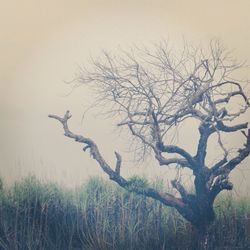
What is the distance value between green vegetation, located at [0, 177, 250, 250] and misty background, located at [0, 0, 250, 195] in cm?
17

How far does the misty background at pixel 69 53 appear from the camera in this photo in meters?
4.40

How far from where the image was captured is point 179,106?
4.34 metres

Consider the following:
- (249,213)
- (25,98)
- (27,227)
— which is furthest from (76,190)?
(249,213)

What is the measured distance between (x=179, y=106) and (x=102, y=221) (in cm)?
125

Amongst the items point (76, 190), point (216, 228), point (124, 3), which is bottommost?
point (216, 228)

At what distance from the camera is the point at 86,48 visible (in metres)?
4.44

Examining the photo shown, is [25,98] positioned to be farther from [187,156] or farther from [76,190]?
[187,156]

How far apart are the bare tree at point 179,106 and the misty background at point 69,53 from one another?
0.33 feet

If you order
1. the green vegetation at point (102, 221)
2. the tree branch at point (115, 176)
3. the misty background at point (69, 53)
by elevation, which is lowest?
the green vegetation at point (102, 221)

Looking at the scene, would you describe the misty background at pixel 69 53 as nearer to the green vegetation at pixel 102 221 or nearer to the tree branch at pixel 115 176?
the tree branch at pixel 115 176

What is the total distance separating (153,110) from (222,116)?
614 millimetres

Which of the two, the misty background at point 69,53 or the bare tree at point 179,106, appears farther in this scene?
the misty background at point 69,53

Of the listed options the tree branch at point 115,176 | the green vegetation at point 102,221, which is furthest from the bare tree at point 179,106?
the green vegetation at point 102,221

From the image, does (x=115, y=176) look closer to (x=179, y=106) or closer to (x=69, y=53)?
(x=179, y=106)
